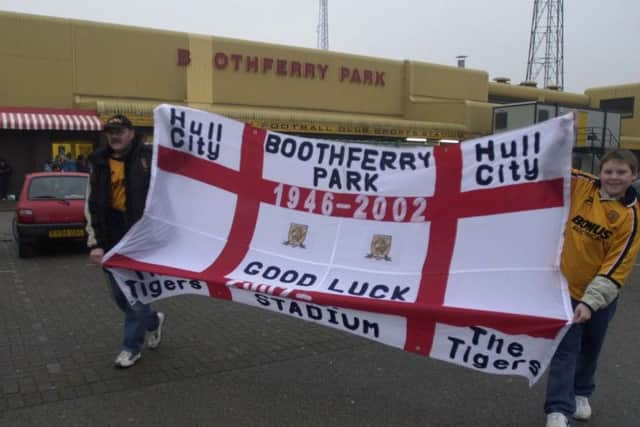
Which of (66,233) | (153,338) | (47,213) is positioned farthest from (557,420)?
(47,213)

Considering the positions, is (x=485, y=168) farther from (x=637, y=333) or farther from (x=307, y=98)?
(x=307, y=98)

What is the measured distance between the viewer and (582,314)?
10.4 feet

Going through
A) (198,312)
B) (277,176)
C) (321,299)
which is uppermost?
(277,176)

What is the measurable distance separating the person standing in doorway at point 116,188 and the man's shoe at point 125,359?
0.35 m

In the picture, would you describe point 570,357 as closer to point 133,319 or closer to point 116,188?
point 133,319

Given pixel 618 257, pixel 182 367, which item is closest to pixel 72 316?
pixel 182 367

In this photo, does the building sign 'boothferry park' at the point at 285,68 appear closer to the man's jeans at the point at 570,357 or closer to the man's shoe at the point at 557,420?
the man's jeans at the point at 570,357

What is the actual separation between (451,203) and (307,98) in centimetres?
2258

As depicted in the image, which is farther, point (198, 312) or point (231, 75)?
point (231, 75)

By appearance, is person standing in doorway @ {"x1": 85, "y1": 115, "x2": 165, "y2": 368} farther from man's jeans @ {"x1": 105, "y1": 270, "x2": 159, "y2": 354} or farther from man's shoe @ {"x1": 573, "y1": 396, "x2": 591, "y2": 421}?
man's shoe @ {"x1": 573, "y1": 396, "x2": 591, "y2": 421}

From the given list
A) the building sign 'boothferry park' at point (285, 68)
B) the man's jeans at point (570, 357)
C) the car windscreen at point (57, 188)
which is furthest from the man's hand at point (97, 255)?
the building sign 'boothferry park' at point (285, 68)

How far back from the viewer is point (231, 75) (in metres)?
23.7

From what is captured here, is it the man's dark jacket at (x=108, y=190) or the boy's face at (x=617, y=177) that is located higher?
the boy's face at (x=617, y=177)

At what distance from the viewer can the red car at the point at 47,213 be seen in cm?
994
